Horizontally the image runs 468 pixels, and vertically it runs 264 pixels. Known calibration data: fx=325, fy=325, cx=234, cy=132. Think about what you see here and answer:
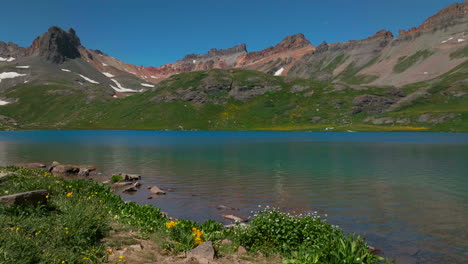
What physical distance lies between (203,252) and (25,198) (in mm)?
9128

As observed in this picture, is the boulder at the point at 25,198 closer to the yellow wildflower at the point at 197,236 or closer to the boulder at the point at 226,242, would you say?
the yellow wildflower at the point at 197,236

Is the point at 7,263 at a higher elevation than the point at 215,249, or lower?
higher

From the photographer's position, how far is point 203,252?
1292 cm

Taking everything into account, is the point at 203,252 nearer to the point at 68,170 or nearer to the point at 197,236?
the point at 197,236

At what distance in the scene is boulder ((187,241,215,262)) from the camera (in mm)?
12672

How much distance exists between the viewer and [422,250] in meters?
16.9

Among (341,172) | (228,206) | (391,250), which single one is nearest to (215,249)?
(391,250)

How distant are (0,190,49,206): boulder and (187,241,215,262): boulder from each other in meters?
8.38

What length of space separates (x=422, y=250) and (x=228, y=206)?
48.0ft

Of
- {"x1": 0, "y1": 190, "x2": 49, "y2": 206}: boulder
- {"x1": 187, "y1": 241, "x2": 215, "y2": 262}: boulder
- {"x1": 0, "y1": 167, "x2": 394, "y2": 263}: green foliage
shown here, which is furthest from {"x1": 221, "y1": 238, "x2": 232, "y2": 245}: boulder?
{"x1": 0, "y1": 190, "x2": 49, "y2": 206}: boulder

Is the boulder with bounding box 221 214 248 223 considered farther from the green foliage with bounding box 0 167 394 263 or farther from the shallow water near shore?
the green foliage with bounding box 0 167 394 263

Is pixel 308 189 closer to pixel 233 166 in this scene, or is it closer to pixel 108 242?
pixel 233 166

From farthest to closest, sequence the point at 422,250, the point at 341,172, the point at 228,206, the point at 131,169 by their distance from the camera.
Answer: the point at 131,169, the point at 341,172, the point at 228,206, the point at 422,250

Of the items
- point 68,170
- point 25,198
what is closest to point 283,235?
point 25,198
